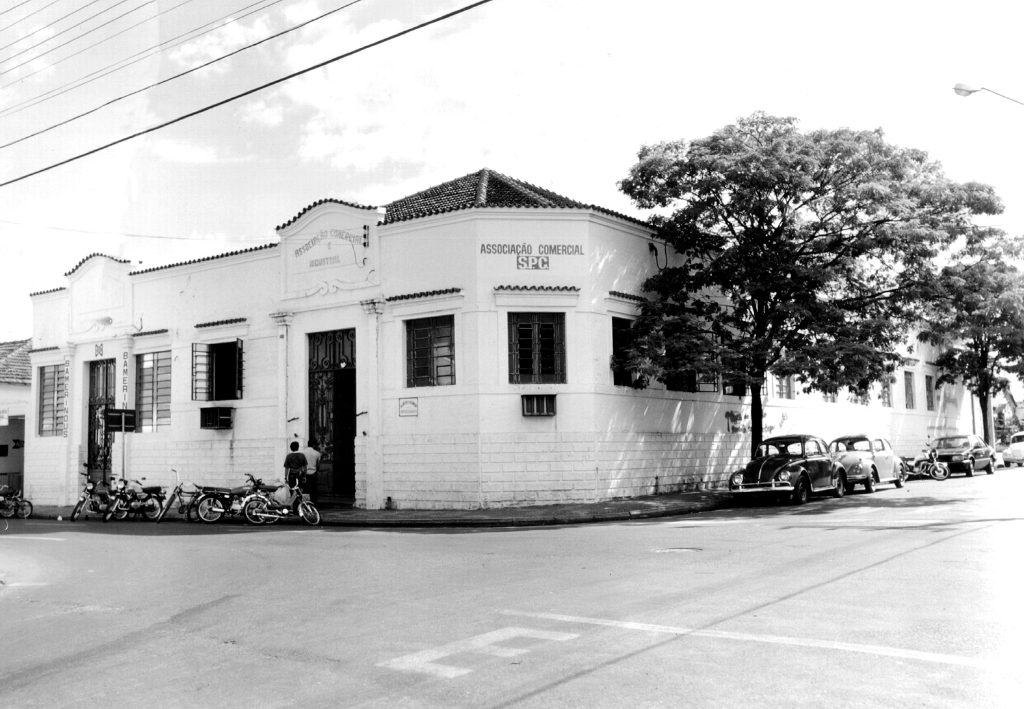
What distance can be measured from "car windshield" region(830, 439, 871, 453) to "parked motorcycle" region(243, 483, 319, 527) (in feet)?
46.0

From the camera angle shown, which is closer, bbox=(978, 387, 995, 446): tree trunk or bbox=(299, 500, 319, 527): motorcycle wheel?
A: bbox=(299, 500, 319, 527): motorcycle wheel

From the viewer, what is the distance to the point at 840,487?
23.0 m

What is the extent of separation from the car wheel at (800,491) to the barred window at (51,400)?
22.5m

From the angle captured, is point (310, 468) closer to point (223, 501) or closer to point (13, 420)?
point (223, 501)

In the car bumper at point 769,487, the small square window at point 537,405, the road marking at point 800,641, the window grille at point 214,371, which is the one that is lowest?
the road marking at point 800,641

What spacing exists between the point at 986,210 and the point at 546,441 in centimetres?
1206

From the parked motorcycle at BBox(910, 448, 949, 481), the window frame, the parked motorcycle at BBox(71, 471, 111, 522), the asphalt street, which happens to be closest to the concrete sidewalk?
the parked motorcycle at BBox(71, 471, 111, 522)

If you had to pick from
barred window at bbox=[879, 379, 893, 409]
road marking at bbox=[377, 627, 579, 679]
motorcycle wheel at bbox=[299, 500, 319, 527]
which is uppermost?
barred window at bbox=[879, 379, 893, 409]

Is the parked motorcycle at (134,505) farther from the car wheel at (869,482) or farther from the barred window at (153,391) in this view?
Result: the car wheel at (869,482)

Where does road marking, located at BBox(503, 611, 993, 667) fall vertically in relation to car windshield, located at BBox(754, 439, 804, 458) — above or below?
below

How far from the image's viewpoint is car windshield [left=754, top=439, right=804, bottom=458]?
72.5ft

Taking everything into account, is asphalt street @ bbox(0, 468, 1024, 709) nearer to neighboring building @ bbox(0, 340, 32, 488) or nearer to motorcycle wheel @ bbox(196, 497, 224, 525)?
motorcycle wheel @ bbox(196, 497, 224, 525)

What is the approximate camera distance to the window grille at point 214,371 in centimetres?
2622

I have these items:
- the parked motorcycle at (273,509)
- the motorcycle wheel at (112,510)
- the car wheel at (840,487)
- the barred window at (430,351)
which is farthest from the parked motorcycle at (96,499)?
the car wheel at (840,487)
